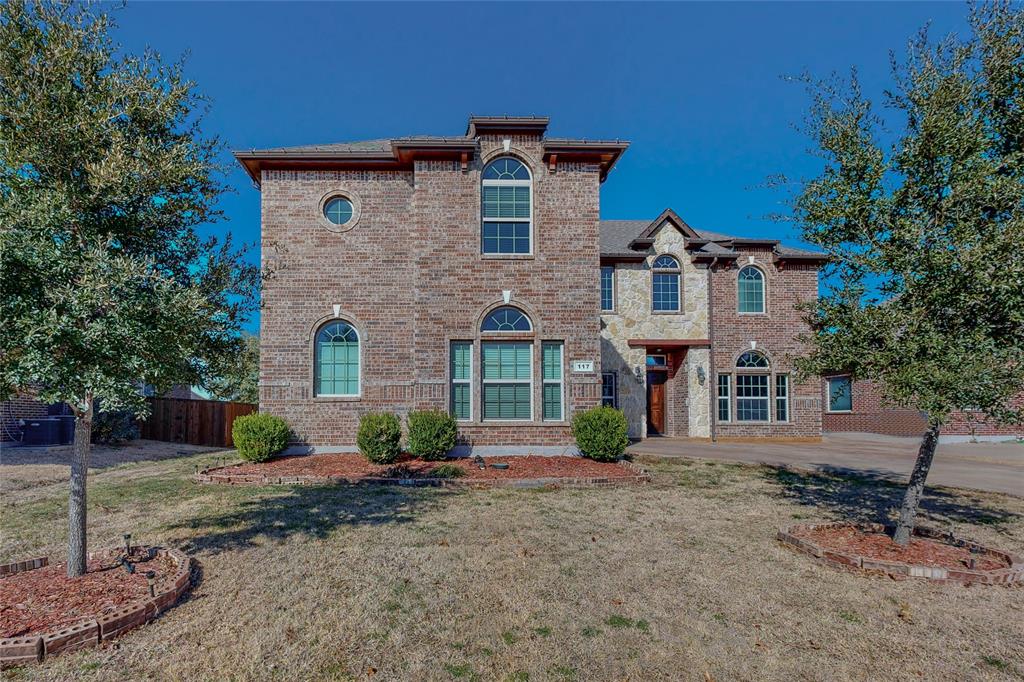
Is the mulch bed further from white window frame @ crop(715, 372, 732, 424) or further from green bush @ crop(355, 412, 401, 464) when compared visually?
white window frame @ crop(715, 372, 732, 424)

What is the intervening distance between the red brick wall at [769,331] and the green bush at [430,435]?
10.6 meters

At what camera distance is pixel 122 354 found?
429 cm

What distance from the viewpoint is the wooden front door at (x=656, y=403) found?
758 inches

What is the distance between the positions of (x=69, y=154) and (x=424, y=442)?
25.9 feet

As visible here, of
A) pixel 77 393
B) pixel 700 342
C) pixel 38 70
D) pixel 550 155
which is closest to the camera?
pixel 77 393

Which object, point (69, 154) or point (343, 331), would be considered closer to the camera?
point (69, 154)

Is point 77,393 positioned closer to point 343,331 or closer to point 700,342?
point 343,331

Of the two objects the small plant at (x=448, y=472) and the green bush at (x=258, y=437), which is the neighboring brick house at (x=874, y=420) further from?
the green bush at (x=258, y=437)

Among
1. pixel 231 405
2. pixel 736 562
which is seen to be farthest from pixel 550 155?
pixel 231 405

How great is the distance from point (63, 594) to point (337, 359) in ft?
28.6

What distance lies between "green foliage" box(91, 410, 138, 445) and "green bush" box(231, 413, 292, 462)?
6.65 m

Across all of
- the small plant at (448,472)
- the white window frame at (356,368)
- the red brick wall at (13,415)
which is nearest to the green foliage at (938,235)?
the small plant at (448,472)

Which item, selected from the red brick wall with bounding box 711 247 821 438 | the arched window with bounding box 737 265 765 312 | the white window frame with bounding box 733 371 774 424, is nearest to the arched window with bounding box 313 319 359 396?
the red brick wall with bounding box 711 247 821 438

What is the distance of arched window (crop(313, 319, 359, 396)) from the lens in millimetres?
12930
